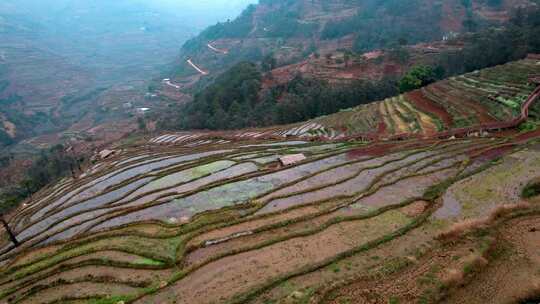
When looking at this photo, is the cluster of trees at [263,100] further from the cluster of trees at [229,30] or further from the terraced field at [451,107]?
the cluster of trees at [229,30]

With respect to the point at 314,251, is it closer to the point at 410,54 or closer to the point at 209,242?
the point at 209,242

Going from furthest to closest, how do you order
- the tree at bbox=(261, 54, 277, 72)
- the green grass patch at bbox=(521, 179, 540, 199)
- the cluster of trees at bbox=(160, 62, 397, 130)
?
the tree at bbox=(261, 54, 277, 72) < the cluster of trees at bbox=(160, 62, 397, 130) < the green grass patch at bbox=(521, 179, 540, 199)

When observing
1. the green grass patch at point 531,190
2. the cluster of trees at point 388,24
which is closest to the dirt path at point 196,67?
the cluster of trees at point 388,24

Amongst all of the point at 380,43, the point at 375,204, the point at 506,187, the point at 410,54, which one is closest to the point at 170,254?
the point at 375,204

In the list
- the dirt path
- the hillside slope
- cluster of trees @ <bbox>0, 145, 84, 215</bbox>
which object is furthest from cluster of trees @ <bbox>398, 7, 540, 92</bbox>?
the dirt path

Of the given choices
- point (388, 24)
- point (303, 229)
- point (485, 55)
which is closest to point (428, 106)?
point (485, 55)

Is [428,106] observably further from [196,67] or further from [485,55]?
[196,67]

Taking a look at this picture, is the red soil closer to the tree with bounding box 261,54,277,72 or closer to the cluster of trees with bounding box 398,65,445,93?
the cluster of trees with bounding box 398,65,445,93
